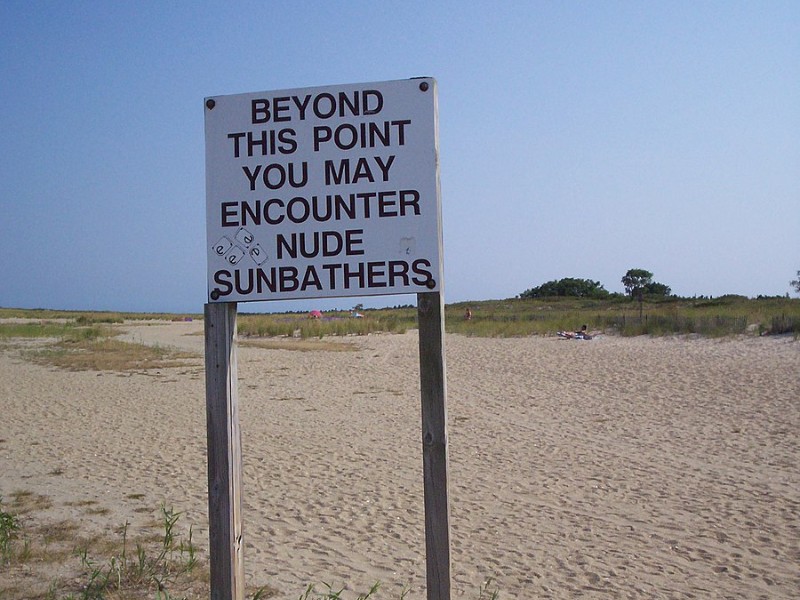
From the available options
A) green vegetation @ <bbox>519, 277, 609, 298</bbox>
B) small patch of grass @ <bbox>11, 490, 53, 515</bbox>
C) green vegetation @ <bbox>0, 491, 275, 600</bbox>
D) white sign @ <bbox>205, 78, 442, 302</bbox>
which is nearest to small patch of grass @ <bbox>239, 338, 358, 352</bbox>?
small patch of grass @ <bbox>11, 490, 53, 515</bbox>

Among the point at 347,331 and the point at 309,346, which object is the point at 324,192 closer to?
the point at 309,346

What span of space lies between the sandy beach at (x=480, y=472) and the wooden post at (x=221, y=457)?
122 centimetres

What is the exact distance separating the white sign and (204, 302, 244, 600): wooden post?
0.14 m

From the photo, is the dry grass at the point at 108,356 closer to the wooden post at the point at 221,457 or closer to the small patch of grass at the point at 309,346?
the small patch of grass at the point at 309,346

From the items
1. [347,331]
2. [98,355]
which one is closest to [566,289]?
[347,331]

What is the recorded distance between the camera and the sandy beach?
4855mm

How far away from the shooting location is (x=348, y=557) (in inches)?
194

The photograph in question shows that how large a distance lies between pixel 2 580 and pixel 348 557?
6.64ft

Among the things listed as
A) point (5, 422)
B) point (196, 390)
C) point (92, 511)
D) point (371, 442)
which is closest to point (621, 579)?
point (92, 511)

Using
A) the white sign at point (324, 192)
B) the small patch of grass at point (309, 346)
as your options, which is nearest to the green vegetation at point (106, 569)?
the white sign at point (324, 192)

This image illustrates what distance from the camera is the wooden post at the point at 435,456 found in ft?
9.61

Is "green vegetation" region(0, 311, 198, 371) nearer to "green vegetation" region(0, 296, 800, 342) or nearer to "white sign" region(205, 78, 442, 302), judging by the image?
"green vegetation" region(0, 296, 800, 342)

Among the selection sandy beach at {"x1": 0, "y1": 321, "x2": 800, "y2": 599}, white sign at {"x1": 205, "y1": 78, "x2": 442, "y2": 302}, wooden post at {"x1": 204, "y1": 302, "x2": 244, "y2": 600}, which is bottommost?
sandy beach at {"x1": 0, "y1": 321, "x2": 800, "y2": 599}

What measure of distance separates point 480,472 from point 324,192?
526 cm
